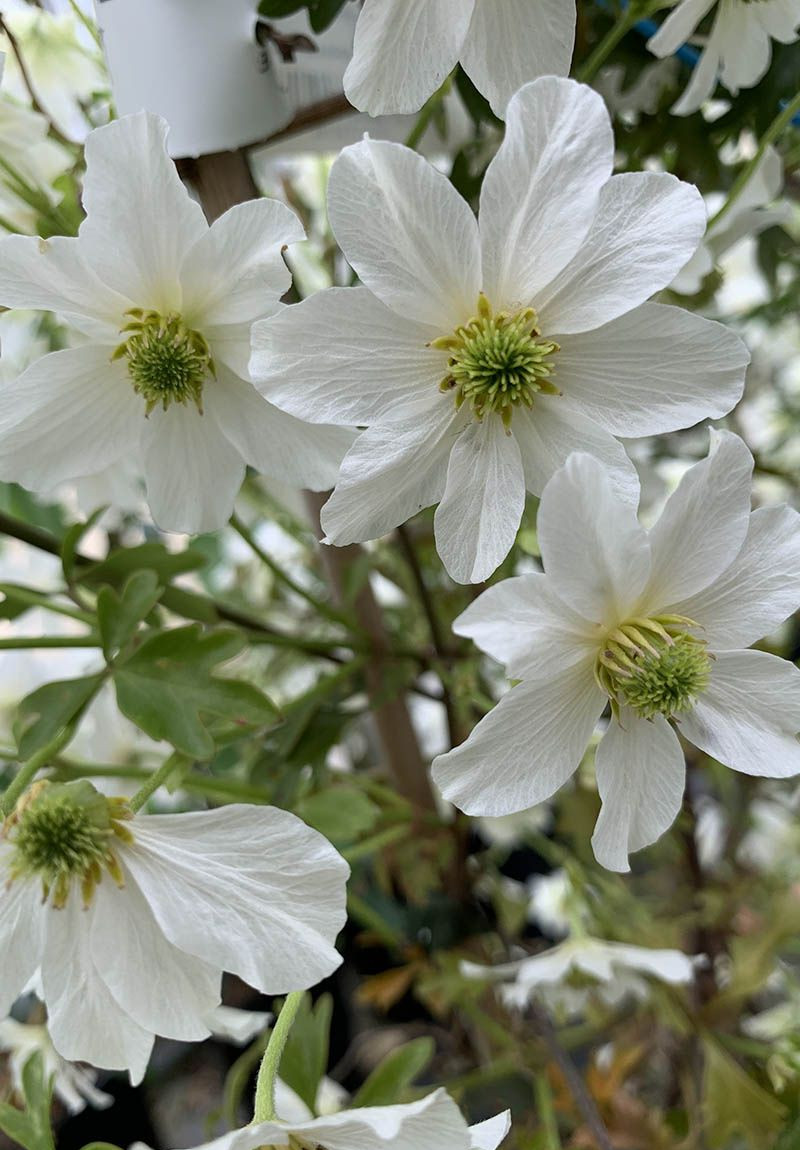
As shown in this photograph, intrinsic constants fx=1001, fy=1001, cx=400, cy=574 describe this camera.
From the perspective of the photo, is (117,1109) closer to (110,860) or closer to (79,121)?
(110,860)

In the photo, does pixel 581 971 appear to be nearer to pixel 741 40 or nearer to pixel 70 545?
pixel 70 545

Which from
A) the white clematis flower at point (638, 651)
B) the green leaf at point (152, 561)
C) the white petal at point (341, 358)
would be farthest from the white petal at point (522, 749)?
the green leaf at point (152, 561)

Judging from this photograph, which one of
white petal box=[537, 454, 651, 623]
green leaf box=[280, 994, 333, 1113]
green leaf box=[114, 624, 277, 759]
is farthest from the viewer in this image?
Result: green leaf box=[280, 994, 333, 1113]

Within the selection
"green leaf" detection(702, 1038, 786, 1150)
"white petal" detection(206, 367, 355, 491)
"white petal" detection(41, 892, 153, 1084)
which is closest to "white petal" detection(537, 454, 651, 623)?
"white petal" detection(206, 367, 355, 491)

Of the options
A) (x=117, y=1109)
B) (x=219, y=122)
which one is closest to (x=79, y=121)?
(x=219, y=122)

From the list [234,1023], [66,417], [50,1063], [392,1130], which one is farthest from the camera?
[50,1063]

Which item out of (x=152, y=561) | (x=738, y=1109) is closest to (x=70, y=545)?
(x=152, y=561)

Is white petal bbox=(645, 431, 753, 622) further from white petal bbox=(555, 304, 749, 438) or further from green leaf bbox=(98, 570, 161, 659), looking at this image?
green leaf bbox=(98, 570, 161, 659)
